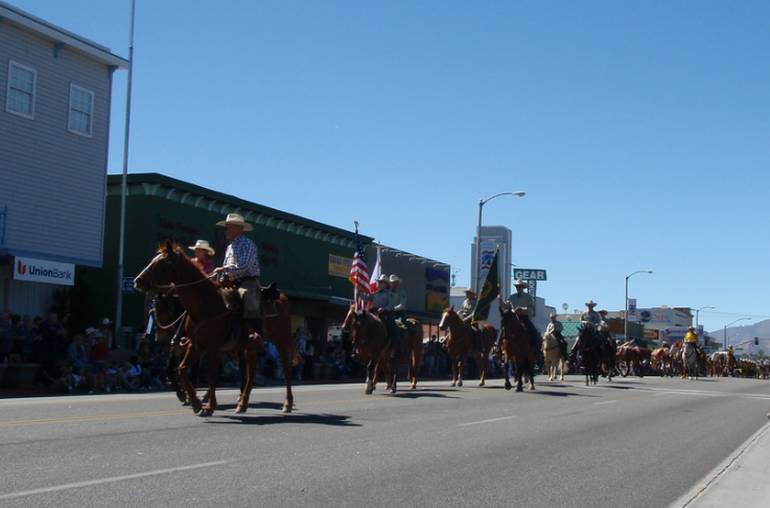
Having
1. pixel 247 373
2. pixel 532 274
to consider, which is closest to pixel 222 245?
pixel 247 373

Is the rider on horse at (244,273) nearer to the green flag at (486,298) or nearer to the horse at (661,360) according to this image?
the green flag at (486,298)

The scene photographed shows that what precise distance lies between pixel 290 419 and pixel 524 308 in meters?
12.8

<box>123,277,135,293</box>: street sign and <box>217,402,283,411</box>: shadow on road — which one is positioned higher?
<box>123,277,135,293</box>: street sign

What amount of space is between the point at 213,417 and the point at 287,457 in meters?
3.76

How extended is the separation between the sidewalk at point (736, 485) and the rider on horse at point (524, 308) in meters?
11.6

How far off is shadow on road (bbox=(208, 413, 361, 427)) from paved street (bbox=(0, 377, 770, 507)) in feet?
0.13

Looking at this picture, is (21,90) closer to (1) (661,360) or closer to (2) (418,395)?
(2) (418,395)

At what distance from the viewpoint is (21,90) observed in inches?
1174

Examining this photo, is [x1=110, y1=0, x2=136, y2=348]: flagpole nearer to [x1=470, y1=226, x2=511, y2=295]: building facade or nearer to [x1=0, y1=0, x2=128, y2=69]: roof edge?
[x1=0, y1=0, x2=128, y2=69]: roof edge

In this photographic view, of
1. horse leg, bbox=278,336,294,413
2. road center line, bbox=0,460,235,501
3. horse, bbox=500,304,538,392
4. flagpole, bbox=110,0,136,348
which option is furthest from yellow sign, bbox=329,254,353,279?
road center line, bbox=0,460,235,501

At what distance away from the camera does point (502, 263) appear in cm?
9669

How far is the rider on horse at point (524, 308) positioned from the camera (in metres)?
24.5

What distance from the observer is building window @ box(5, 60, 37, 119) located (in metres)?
29.4

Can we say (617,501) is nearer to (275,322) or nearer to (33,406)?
(275,322)
